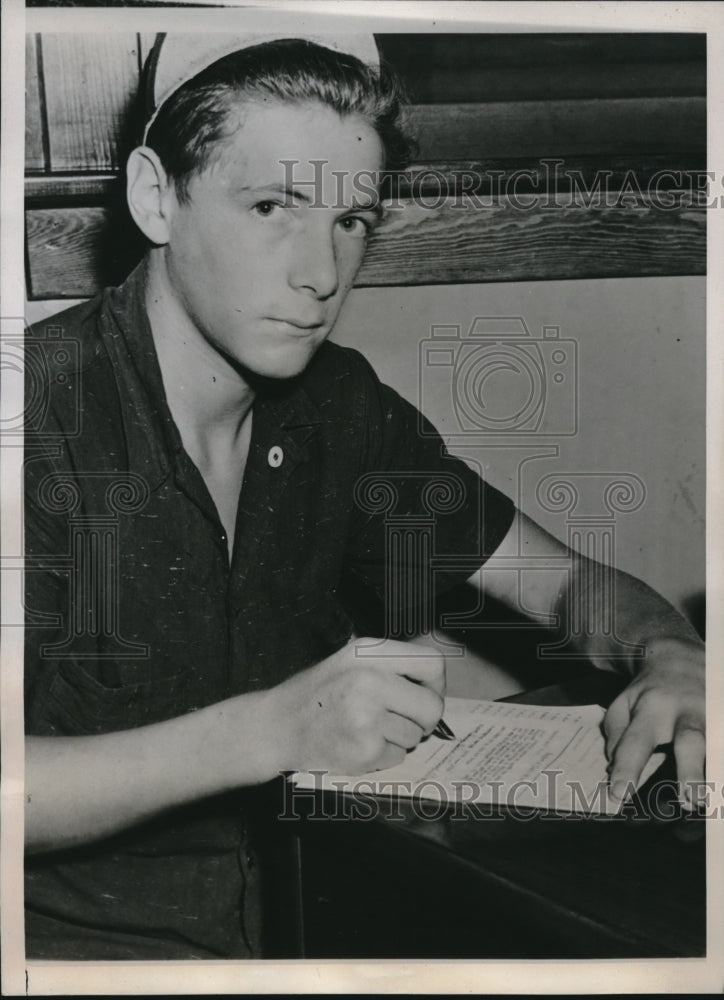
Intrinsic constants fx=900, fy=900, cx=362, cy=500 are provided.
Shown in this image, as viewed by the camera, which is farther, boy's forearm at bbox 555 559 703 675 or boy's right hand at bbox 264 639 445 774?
boy's forearm at bbox 555 559 703 675

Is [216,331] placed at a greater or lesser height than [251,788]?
greater

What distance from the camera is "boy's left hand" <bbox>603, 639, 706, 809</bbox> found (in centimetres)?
99

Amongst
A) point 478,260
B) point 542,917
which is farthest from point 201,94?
point 542,917

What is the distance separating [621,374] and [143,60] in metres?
0.67

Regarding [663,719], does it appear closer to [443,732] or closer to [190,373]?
[443,732]

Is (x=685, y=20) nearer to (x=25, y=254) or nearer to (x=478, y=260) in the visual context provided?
(x=478, y=260)

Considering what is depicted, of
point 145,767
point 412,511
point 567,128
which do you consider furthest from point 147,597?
point 567,128

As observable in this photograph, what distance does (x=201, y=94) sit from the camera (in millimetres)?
1002

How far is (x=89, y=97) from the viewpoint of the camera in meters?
1.03

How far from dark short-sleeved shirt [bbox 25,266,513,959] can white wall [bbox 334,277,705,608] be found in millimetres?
79

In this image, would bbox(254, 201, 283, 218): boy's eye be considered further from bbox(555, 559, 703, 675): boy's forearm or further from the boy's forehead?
bbox(555, 559, 703, 675): boy's forearm

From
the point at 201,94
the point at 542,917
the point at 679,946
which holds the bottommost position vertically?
the point at 679,946

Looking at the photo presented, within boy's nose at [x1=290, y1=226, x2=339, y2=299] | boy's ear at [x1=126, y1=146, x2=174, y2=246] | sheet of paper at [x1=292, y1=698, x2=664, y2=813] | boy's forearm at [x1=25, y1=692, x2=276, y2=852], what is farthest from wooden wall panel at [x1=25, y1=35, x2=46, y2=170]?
sheet of paper at [x1=292, y1=698, x2=664, y2=813]

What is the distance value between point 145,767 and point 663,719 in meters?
0.59
